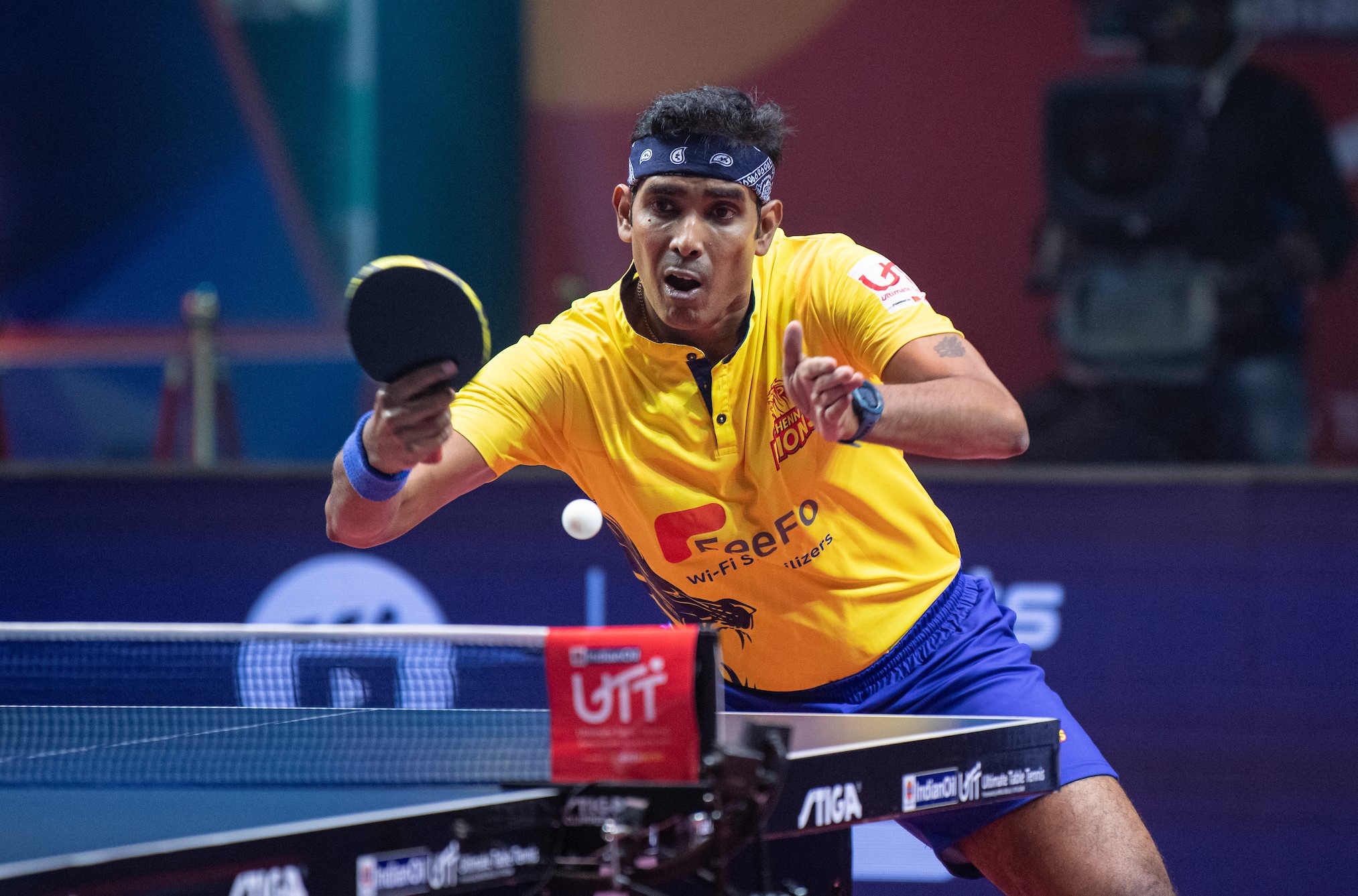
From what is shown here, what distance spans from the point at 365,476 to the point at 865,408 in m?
0.89

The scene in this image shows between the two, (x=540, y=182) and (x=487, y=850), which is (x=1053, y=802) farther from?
(x=540, y=182)

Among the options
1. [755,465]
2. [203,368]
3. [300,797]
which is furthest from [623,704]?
[203,368]

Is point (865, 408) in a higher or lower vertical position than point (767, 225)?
lower

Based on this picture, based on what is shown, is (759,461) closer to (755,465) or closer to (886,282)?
(755,465)

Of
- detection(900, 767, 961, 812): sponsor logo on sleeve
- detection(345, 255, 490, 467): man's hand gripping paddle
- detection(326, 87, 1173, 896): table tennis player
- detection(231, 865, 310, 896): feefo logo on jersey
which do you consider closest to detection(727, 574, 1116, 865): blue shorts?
detection(326, 87, 1173, 896): table tennis player

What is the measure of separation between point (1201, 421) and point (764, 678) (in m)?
3.60

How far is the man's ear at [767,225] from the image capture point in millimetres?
3203

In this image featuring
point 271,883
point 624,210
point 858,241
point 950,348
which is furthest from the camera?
point 858,241

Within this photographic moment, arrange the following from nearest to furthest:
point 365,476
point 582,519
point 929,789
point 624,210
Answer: point 929,789 < point 365,476 < point 582,519 < point 624,210

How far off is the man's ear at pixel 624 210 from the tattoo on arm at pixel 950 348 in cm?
74

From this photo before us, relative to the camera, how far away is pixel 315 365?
7.38m

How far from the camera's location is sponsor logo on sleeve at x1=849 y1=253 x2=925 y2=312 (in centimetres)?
309

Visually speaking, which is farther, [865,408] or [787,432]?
[787,432]

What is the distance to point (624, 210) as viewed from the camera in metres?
3.36
